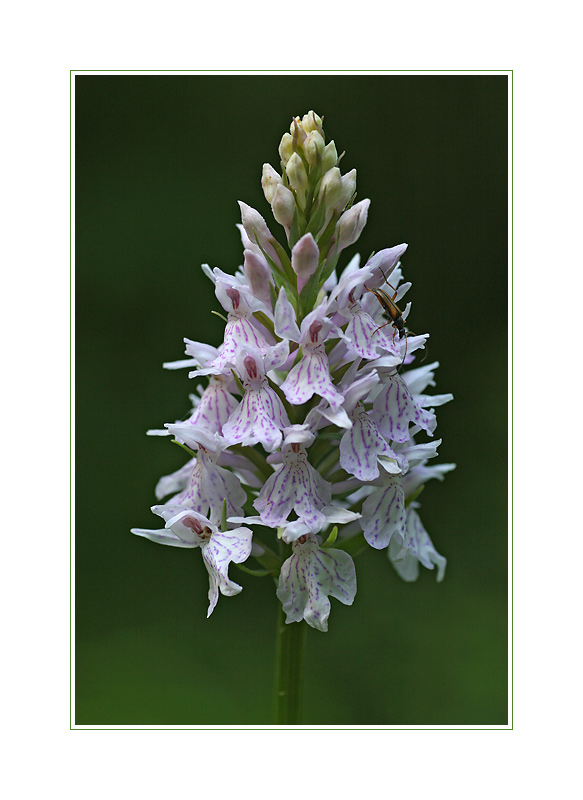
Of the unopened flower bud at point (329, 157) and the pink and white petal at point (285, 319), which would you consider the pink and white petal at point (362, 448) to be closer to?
the pink and white petal at point (285, 319)

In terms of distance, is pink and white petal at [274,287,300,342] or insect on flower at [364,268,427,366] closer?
pink and white petal at [274,287,300,342]

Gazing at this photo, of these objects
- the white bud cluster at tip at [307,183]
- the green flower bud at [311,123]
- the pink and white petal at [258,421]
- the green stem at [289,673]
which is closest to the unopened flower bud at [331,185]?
the white bud cluster at tip at [307,183]

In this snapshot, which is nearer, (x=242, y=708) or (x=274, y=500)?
(x=274, y=500)

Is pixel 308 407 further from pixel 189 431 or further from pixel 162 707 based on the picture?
pixel 162 707

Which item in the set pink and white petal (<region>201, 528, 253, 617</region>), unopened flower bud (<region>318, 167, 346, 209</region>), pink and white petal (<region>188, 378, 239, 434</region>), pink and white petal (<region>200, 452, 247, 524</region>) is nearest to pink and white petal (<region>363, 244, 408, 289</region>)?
unopened flower bud (<region>318, 167, 346, 209</region>)

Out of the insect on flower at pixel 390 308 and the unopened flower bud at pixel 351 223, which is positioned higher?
the unopened flower bud at pixel 351 223

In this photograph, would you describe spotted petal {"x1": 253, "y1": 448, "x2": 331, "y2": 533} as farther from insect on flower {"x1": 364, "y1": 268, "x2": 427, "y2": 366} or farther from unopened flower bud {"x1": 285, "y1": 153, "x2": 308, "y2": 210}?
unopened flower bud {"x1": 285, "y1": 153, "x2": 308, "y2": 210}

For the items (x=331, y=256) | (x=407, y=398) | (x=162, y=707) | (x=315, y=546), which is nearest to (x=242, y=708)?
(x=162, y=707)
